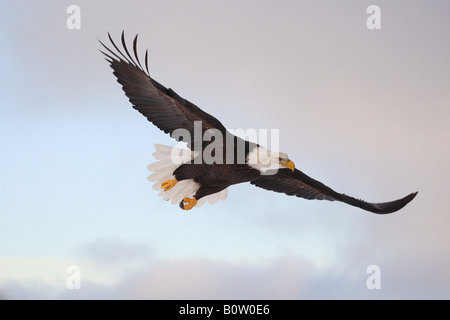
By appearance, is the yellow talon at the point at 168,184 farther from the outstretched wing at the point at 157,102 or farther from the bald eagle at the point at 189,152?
the outstretched wing at the point at 157,102

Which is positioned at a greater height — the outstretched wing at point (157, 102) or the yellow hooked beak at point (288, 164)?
the outstretched wing at point (157, 102)

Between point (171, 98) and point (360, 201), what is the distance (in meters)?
3.04

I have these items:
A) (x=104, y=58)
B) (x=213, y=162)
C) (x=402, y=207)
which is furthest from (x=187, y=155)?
(x=402, y=207)

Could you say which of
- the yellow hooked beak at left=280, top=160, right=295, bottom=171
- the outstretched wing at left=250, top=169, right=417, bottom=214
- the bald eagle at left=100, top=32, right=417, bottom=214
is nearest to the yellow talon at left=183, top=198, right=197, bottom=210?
the bald eagle at left=100, top=32, right=417, bottom=214

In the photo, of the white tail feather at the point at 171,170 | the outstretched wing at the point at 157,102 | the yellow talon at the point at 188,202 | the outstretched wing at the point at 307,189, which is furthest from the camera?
the outstretched wing at the point at 307,189

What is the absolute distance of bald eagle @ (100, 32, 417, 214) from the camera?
5.75 metres

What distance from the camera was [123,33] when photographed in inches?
226

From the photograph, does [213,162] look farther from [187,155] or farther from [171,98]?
[171,98]

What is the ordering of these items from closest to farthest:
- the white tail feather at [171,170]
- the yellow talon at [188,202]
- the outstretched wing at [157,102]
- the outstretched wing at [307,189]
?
the outstretched wing at [157,102] → the white tail feather at [171,170] → the yellow talon at [188,202] → the outstretched wing at [307,189]

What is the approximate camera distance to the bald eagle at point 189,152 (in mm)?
→ 5754

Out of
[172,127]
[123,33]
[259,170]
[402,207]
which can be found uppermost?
[123,33]

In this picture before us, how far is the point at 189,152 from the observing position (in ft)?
20.8

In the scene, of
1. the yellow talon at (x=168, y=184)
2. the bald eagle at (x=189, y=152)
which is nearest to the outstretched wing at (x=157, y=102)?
the bald eagle at (x=189, y=152)

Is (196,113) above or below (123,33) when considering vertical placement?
below
